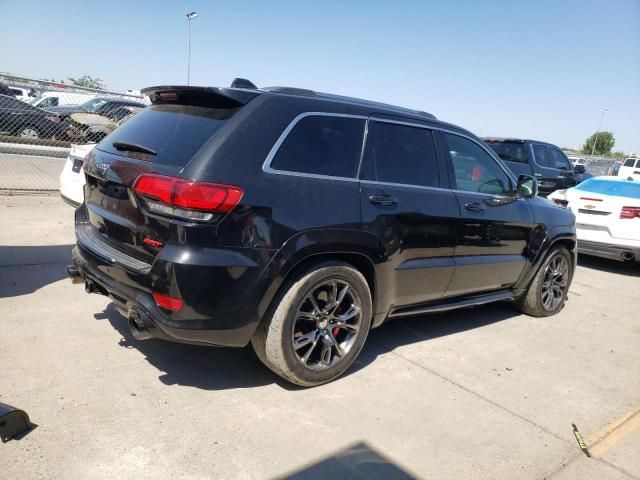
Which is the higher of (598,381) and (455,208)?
(455,208)

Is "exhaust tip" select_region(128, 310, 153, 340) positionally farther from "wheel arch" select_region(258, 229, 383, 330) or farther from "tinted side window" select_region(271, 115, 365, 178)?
"tinted side window" select_region(271, 115, 365, 178)

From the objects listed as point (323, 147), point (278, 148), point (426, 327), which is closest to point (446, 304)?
point (426, 327)

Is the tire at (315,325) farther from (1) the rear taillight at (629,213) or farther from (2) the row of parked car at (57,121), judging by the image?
(2) the row of parked car at (57,121)

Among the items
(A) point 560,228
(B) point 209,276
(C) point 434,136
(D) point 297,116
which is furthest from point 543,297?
(B) point 209,276

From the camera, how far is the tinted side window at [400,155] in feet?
11.7

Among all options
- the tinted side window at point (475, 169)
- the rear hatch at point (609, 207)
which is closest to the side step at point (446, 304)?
the tinted side window at point (475, 169)

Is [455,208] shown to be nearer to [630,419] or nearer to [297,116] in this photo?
[297,116]

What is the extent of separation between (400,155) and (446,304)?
4.41 feet

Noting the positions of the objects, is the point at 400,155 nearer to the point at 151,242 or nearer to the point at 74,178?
the point at 151,242

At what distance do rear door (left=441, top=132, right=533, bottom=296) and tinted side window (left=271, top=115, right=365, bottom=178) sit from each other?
1.05 m

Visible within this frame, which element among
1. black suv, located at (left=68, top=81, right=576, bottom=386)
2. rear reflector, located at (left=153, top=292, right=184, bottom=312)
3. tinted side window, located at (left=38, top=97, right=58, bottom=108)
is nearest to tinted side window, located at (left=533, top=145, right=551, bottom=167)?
black suv, located at (left=68, top=81, right=576, bottom=386)

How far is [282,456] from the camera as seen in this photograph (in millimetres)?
2699

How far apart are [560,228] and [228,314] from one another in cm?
394

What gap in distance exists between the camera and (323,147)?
3.30m
